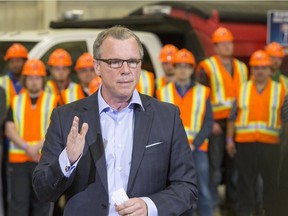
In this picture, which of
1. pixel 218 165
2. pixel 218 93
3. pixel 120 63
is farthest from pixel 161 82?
pixel 120 63

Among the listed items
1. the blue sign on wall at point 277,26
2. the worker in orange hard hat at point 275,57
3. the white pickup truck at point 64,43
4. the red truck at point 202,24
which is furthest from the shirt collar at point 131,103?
the blue sign on wall at point 277,26

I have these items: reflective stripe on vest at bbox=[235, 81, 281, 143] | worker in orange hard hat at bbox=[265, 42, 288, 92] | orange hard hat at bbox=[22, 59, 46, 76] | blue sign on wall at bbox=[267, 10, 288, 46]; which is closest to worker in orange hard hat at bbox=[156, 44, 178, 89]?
reflective stripe on vest at bbox=[235, 81, 281, 143]

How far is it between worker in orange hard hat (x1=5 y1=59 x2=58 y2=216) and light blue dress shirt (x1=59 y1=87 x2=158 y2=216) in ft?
11.5

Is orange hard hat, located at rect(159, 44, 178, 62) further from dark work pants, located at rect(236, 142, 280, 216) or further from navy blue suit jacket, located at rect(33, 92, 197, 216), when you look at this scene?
navy blue suit jacket, located at rect(33, 92, 197, 216)

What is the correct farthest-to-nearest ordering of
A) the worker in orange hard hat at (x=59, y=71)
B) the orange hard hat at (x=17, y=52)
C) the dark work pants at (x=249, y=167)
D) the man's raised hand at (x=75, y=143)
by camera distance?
the orange hard hat at (x=17, y=52) → the worker in orange hard hat at (x=59, y=71) → the dark work pants at (x=249, y=167) → the man's raised hand at (x=75, y=143)

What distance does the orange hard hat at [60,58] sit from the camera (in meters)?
7.36

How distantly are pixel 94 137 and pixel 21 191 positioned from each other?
12.0 ft

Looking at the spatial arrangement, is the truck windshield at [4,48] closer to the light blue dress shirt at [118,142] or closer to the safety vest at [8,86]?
the safety vest at [8,86]

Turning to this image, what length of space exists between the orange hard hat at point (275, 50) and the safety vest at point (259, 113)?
2.70 feet

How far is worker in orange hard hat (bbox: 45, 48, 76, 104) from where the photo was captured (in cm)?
736

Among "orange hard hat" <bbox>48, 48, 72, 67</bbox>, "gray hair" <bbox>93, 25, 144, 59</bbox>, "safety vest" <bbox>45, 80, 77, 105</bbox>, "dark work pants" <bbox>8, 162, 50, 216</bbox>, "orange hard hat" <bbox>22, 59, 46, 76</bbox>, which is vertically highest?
"gray hair" <bbox>93, 25, 144, 59</bbox>

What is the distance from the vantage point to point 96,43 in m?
3.06

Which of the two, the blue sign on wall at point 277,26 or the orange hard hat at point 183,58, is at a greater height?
the blue sign on wall at point 277,26

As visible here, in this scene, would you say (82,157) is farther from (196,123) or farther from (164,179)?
(196,123)
